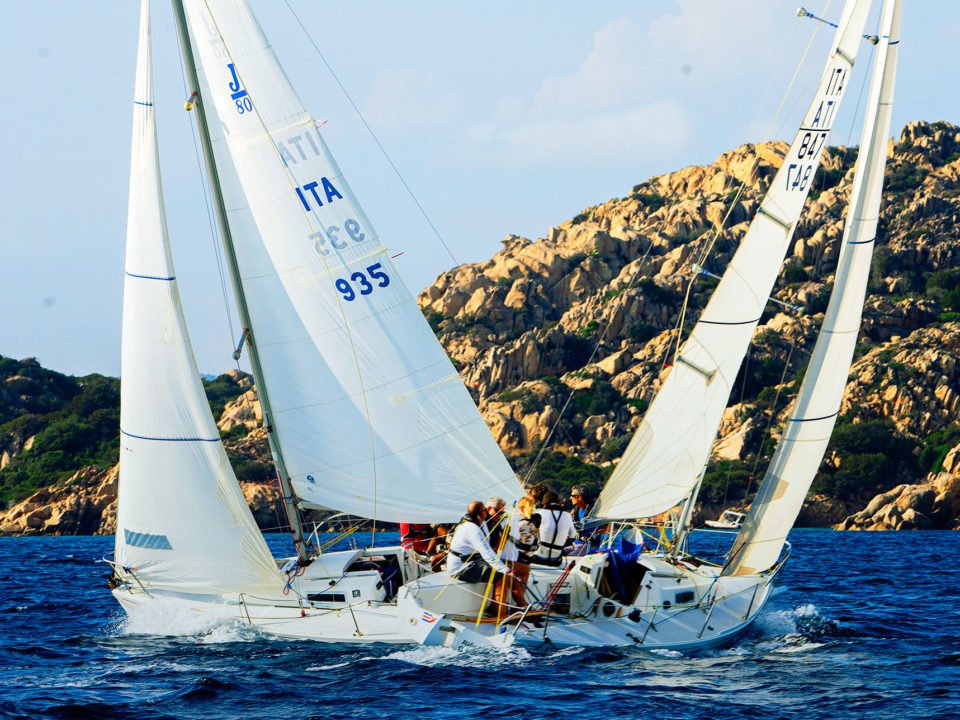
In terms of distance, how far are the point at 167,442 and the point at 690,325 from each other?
63619 millimetres

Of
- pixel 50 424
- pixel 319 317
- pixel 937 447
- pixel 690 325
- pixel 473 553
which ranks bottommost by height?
pixel 473 553

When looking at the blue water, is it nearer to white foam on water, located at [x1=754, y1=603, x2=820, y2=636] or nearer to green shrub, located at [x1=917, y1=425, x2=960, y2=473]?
white foam on water, located at [x1=754, y1=603, x2=820, y2=636]

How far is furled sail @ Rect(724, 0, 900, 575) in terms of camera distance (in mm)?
16766

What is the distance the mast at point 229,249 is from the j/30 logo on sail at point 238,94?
0.44 meters

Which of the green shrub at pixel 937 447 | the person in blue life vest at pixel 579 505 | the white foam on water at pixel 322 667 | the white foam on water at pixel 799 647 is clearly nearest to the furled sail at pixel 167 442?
the white foam on water at pixel 322 667

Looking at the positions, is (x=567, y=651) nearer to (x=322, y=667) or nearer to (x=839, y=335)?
(x=322, y=667)

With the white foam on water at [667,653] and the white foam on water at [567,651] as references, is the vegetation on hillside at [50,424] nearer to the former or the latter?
the white foam on water at [567,651]

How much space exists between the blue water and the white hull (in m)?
0.21

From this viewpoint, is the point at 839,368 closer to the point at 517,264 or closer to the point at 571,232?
the point at 517,264

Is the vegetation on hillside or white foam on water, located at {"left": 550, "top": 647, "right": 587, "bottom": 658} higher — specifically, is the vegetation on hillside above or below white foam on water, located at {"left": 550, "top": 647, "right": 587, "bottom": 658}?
above

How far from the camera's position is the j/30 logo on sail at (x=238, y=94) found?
647 inches

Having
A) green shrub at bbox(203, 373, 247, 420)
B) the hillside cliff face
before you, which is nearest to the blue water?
the hillside cliff face

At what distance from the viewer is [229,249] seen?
54.1 feet

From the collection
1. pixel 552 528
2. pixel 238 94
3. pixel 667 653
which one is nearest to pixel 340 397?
pixel 552 528
